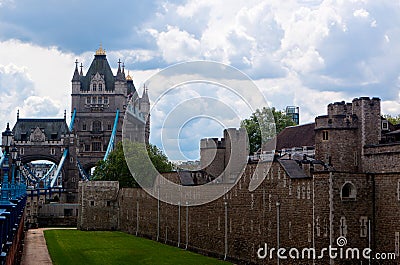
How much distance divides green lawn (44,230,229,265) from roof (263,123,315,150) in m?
13.3

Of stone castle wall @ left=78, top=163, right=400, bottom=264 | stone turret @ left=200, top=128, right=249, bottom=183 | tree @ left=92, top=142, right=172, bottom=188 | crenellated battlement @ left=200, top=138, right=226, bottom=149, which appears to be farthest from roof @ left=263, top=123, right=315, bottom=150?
tree @ left=92, top=142, right=172, bottom=188

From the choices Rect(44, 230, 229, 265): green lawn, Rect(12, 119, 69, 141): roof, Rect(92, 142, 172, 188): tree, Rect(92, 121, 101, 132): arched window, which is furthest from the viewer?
Rect(92, 121, 101, 132): arched window

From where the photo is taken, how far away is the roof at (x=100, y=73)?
11669 cm

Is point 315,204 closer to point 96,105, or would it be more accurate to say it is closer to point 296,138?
point 296,138

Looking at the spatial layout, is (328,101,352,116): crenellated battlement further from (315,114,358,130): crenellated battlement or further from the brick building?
(315,114,358,130): crenellated battlement

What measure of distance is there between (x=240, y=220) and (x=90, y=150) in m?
78.5

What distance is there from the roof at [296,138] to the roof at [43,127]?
2334 inches

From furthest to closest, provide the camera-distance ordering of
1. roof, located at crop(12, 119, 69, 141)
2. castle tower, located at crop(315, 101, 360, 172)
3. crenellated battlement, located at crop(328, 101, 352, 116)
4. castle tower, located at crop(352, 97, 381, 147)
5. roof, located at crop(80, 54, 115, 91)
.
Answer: roof, located at crop(80, 54, 115, 91)
roof, located at crop(12, 119, 69, 141)
crenellated battlement, located at crop(328, 101, 352, 116)
castle tower, located at crop(315, 101, 360, 172)
castle tower, located at crop(352, 97, 381, 147)

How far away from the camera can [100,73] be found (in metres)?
118

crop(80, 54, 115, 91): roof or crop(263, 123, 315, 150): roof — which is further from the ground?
crop(80, 54, 115, 91): roof

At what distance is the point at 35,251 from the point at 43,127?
6923cm

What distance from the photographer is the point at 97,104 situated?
11488 centimetres

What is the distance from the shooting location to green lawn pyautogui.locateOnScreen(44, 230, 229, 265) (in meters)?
37.3

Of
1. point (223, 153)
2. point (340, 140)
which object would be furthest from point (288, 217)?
point (223, 153)
